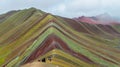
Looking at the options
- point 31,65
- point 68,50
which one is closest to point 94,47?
point 68,50

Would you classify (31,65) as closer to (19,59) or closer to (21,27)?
(19,59)

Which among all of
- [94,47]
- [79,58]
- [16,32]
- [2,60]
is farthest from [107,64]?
[16,32]

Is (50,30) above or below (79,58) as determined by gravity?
above

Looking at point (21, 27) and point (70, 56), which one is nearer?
point (70, 56)

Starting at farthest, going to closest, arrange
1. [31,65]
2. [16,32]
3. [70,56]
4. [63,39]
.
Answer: [16,32], [63,39], [70,56], [31,65]

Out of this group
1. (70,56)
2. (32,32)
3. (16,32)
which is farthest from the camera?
(16,32)

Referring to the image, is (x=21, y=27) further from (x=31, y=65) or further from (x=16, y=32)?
(x=31, y=65)

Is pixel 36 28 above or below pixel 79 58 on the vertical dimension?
above

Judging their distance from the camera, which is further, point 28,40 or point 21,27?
point 21,27

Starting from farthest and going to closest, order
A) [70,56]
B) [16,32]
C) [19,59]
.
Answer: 1. [16,32]
2. [19,59]
3. [70,56]
